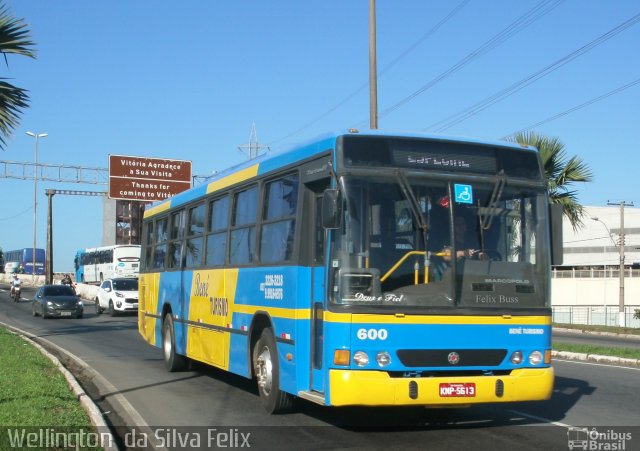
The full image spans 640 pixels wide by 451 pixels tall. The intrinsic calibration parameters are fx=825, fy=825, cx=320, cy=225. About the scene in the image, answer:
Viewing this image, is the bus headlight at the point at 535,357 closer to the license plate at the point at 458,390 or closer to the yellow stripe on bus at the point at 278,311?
the license plate at the point at 458,390

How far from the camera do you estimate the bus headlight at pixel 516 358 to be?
907cm

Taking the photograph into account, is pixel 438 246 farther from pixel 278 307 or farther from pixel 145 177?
pixel 145 177

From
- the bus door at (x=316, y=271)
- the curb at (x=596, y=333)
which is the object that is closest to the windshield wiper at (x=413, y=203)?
the bus door at (x=316, y=271)

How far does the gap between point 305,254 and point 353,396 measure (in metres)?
1.88

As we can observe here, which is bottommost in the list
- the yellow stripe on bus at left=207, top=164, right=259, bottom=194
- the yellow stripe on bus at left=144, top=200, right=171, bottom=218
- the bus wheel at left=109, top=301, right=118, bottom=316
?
the bus wheel at left=109, top=301, right=118, bottom=316

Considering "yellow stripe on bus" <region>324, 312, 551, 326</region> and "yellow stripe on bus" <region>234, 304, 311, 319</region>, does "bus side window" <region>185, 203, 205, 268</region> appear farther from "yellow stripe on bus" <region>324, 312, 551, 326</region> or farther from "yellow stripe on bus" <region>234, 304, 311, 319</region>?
"yellow stripe on bus" <region>324, 312, 551, 326</region>

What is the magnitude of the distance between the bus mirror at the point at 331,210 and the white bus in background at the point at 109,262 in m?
45.3

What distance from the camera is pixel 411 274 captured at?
→ 8719mm

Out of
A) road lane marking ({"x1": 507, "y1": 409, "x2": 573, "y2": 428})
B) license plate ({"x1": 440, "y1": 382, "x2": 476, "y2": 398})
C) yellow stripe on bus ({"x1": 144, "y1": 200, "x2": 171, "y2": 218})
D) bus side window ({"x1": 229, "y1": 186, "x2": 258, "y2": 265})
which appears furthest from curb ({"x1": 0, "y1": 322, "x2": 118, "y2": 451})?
road lane marking ({"x1": 507, "y1": 409, "x2": 573, "y2": 428})

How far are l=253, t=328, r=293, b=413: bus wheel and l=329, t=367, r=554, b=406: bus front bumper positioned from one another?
1793 mm

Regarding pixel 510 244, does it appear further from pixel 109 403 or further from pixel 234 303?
pixel 109 403

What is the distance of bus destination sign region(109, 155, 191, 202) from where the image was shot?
40.8 metres

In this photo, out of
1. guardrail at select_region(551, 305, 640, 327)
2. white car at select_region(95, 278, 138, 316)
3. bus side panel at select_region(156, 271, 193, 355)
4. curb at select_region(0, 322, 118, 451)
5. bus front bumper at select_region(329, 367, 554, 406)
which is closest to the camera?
curb at select_region(0, 322, 118, 451)

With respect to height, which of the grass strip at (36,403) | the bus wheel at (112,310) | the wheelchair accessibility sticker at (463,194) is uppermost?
the wheelchair accessibility sticker at (463,194)
